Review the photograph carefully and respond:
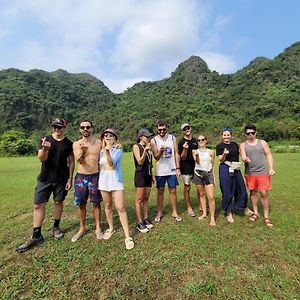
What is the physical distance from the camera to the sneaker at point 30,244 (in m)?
4.18

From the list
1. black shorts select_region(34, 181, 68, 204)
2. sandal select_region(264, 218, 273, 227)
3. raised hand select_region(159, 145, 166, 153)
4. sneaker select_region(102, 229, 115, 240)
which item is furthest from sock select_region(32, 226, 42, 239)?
sandal select_region(264, 218, 273, 227)

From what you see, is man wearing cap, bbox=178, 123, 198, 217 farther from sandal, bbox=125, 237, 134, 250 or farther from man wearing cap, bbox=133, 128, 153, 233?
sandal, bbox=125, 237, 134, 250

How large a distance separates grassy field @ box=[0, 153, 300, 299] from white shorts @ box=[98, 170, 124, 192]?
90cm

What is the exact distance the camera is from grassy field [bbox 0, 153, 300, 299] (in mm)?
3279

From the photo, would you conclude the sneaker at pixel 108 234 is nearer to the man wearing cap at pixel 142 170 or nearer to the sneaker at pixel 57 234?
the man wearing cap at pixel 142 170

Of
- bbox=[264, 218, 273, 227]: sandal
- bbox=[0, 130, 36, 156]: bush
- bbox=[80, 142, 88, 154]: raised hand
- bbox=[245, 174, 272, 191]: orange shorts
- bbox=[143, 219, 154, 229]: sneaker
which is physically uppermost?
bbox=[80, 142, 88, 154]: raised hand

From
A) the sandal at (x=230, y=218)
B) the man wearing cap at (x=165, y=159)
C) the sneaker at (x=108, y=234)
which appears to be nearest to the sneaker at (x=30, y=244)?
the sneaker at (x=108, y=234)

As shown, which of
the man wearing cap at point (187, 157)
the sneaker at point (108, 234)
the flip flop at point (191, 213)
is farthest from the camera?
the flip flop at point (191, 213)

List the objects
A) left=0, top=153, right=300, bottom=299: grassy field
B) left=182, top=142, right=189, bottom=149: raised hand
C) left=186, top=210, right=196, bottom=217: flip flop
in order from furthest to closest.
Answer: left=186, top=210, right=196, bottom=217: flip flop, left=182, top=142, right=189, bottom=149: raised hand, left=0, top=153, right=300, bottom=299: grassy field

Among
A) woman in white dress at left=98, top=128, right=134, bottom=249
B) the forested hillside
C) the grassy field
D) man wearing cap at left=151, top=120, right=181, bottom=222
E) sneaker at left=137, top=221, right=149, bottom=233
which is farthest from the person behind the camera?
the forested hillside

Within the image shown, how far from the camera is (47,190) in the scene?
4504 mm

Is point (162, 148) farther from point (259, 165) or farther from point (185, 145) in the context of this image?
point (259, 165)

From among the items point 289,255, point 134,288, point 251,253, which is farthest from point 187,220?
point 134,288

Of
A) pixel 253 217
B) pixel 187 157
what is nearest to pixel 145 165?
pixel 187 157
